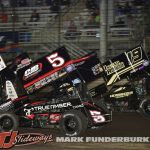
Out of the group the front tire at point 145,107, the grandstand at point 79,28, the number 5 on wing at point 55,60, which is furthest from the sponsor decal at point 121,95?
the grandstand at point 79,28

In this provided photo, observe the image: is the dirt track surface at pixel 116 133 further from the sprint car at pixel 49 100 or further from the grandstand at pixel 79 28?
the grandstand at pixel 79 28

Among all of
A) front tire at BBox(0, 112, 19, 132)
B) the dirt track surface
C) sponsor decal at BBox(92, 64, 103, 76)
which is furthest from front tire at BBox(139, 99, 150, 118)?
front tire at BBox(0, 112, 19, 132)

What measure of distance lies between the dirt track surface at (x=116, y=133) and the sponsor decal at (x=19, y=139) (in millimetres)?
91

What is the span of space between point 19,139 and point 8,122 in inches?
32.9

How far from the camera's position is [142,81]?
9.43 m

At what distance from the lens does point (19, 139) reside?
6613 mm

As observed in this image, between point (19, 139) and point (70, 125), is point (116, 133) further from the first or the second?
point (19, 139)

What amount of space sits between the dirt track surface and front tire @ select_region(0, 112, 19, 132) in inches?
13.6

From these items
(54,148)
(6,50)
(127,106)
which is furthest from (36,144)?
(6,50)

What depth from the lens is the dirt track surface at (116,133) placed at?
21.1ft

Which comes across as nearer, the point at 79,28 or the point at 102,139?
the point at 102,139

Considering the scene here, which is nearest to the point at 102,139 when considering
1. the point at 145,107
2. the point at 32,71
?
the point at 32,71

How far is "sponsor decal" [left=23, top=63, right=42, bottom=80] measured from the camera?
24.4ft

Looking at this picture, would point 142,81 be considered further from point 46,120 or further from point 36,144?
point 36,144
